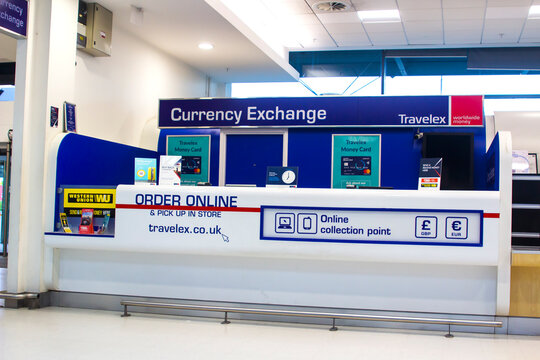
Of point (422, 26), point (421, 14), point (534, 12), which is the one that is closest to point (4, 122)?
point (421, 14)

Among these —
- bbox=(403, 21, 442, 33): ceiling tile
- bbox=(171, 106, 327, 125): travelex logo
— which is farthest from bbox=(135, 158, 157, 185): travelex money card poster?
bbox=(403, 21, 442, 33): ceiling tile

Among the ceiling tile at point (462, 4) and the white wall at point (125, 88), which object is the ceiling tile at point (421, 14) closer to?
the ceiling tile at point (462, 4)

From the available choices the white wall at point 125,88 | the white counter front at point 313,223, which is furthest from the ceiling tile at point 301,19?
the white counter front at point 313,223

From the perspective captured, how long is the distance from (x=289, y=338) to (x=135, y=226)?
1.59m

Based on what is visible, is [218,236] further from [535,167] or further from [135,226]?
[535,167]

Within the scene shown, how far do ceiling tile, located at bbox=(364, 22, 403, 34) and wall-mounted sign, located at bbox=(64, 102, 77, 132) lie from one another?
5.44 metres

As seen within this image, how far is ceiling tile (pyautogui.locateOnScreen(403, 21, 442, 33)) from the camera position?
29.6 feet

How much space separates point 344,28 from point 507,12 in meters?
2.49

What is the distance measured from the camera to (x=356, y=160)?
6703 mm

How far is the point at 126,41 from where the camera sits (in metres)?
7.25

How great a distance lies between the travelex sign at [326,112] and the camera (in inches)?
248

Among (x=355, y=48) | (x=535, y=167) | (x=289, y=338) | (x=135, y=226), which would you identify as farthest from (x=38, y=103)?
(x=355, y=48)

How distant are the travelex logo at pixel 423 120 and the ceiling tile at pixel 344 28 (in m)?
3.34

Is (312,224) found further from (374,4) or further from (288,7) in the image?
(288,7)
